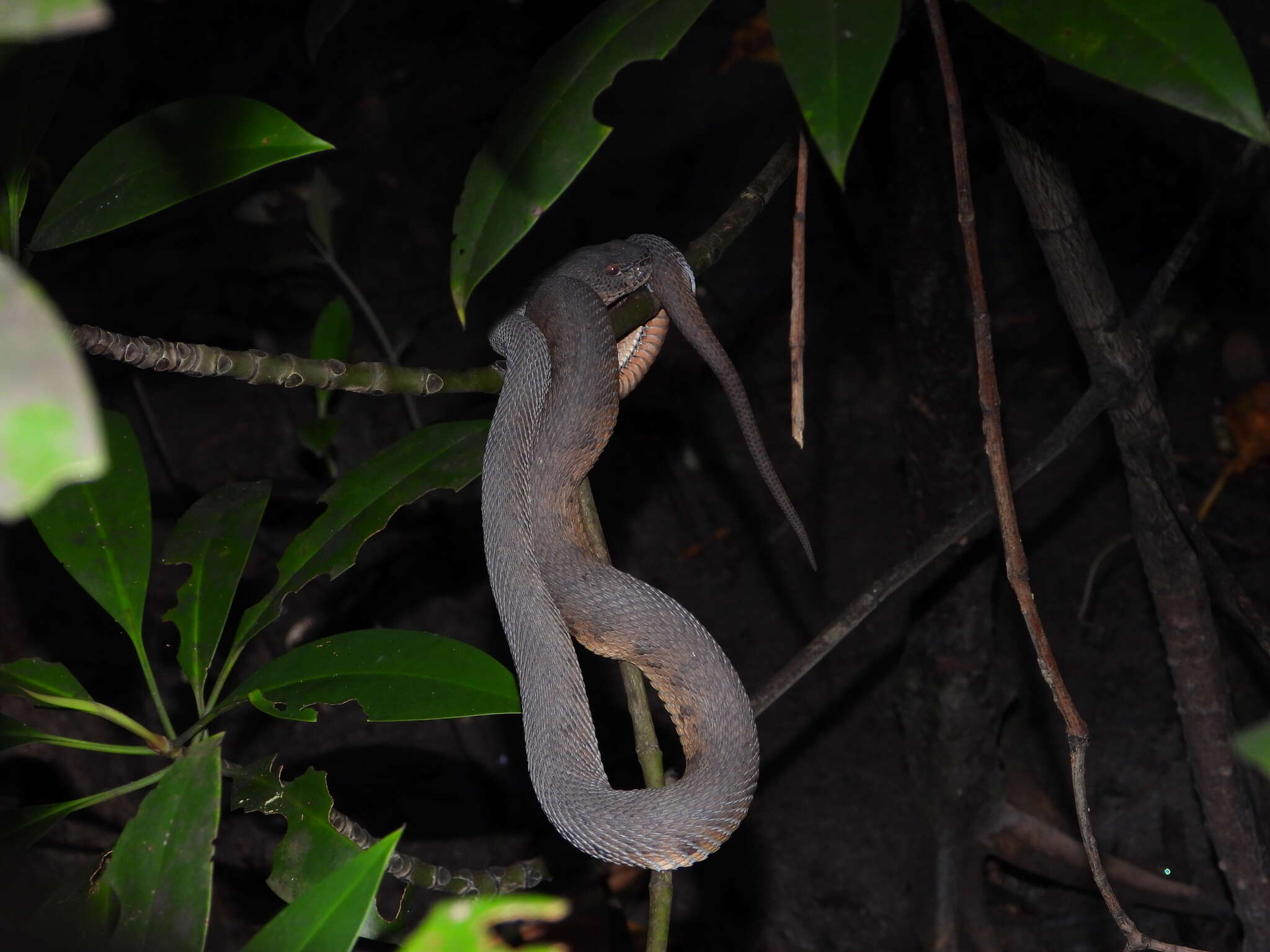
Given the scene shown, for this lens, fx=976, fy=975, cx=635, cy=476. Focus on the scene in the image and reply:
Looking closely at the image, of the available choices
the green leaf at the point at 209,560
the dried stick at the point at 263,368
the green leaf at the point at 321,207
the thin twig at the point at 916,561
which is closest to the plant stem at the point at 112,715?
the green leaf at the point at 209,560

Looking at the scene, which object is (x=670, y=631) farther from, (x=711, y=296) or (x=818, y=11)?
(x=711, y=296)

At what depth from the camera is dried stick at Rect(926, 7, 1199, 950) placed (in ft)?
6.06

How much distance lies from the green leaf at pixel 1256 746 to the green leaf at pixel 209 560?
1.99 meters

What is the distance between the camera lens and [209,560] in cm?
233

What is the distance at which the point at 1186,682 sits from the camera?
2.98m

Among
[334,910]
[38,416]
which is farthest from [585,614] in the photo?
[38,416]

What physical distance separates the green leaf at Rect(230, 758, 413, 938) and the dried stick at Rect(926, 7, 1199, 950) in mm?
1400

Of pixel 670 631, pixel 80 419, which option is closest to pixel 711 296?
pixel 670 631

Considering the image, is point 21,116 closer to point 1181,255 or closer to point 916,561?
point 916,561

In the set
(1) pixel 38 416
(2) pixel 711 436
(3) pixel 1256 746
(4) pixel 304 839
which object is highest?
(1) pixel 38 416

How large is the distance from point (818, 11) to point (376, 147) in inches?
182

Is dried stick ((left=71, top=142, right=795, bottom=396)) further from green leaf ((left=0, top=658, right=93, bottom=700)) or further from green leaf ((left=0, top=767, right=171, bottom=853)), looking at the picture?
green leaf ((left=0, top=767, right=171, bottom=853))

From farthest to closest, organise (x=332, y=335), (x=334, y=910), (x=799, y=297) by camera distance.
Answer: (x=332, y=335) < (x=799, y=297) < (x=334, y=910)

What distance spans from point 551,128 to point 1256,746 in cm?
135
